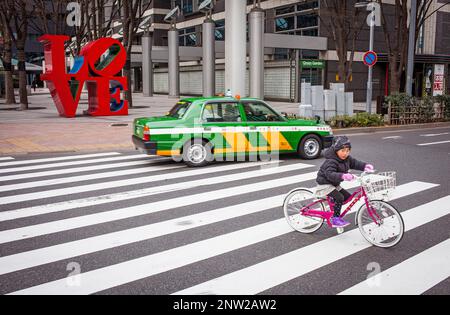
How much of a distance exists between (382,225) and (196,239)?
2238 mm

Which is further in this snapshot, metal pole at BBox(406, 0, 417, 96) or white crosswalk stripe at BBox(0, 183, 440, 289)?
metal pole at BBox(406, 0, 417, 96)

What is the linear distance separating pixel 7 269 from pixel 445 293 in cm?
434

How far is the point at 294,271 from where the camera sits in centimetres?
479

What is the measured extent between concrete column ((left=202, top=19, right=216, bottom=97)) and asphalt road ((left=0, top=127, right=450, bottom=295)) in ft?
82.5

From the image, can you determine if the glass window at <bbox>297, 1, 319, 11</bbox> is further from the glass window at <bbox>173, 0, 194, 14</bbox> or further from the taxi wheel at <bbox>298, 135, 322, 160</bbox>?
the taxi wheel at <bbox>298, 135, 322, 160</bbox>

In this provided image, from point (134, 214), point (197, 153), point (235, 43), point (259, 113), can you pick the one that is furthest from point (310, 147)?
point (235, 43)

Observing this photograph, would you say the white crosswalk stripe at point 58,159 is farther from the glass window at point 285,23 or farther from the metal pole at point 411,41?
the glass window at point 285,23

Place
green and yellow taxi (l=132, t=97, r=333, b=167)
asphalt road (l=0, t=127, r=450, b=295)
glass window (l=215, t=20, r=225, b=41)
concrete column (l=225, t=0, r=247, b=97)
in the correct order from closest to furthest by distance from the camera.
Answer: asphalt road (l=0, t=127, r=450, b=295) → green and yellow taxi (l=132, t=97, r=333, b=167) → concrete column (l=225, t=0, r=247, b=97) → glass window (l=215, t=20, r=225, b=41)

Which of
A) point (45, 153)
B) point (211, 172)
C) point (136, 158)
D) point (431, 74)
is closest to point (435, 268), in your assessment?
point (211, 172)

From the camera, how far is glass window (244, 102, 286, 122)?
11062mm

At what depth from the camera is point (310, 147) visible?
11805 millimetres

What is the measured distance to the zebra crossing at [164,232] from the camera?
4582mm

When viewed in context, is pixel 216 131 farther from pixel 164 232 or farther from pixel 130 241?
pixel 130 241

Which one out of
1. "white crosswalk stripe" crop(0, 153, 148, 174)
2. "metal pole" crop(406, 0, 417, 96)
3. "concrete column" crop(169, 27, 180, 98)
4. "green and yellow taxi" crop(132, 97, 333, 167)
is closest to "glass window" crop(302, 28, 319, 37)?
"concrete column" crop(169, 27, 180, 98)
